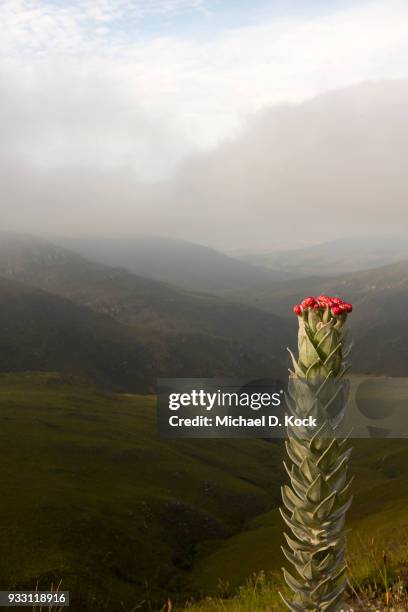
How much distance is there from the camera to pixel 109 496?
4678 inches

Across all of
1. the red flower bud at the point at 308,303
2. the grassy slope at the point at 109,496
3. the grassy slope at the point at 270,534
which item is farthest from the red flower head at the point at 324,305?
the grassy slope at the point at 109,496

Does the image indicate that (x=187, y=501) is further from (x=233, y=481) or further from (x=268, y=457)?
(x=268, y=457)

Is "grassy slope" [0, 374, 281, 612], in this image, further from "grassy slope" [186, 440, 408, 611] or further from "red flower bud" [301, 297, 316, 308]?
"red flower bud" [301, 297, 316, 308]

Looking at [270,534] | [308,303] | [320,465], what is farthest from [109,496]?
[308,303]

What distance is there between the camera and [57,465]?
13125 cm

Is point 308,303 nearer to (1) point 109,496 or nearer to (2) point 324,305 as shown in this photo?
(2) point 324,305

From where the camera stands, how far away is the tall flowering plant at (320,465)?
Answer: 428 centimetres

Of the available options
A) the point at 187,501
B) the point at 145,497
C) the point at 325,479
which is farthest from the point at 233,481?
the point at 325,479

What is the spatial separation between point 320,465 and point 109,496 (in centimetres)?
12279

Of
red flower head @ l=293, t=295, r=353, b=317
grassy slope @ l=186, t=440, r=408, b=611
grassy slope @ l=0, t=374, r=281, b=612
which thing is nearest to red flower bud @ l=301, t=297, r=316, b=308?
red flower head @ l=293, t=295, r=353, b=317

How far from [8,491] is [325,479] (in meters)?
115

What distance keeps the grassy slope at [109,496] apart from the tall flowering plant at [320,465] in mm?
68189

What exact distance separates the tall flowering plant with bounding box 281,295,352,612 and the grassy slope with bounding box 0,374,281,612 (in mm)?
68189

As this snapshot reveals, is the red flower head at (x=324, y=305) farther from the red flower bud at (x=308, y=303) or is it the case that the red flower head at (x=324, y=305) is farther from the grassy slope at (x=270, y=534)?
the grassy slope at (x=270, y=534)
